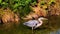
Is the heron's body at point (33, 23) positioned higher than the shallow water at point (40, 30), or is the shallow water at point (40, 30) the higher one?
the heron's body at point (33, 23)

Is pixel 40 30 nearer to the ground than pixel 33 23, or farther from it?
nearer to the ground

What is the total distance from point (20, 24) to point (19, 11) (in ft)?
6.14

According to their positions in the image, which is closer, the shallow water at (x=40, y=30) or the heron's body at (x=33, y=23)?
the shallow water at (x=40, y=30)

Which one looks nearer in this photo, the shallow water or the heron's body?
the shallow water

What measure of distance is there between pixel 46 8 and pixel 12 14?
2.59 metres

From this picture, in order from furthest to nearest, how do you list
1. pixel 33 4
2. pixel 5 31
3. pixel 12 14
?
pixel 33 4, pixel 12 14, pixel 5 31

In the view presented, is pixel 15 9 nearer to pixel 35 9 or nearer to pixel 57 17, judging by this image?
pixel 35 9

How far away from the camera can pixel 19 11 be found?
53.8 feet

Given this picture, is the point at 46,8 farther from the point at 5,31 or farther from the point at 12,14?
the point at 5,31

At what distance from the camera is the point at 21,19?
15797 millimetres

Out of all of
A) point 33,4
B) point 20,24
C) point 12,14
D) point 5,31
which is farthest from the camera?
point 33,4

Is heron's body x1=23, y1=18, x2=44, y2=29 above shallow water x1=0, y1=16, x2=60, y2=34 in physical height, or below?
above

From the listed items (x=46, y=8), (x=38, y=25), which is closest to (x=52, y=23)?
(x=38, y=25)

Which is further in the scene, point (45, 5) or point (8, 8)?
point (45, 5)
